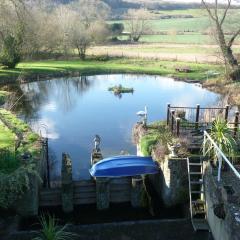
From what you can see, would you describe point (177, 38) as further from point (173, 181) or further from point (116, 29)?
point (173, 181)

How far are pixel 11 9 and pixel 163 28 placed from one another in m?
68.6

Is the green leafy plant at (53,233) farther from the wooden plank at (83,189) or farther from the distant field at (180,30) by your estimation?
the distant field at (180,30)

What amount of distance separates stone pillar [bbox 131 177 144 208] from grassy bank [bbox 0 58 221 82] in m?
30.5

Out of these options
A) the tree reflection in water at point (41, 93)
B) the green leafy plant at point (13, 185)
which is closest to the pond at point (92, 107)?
the tree reflection in water at point (41, 93)

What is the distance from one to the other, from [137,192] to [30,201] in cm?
425

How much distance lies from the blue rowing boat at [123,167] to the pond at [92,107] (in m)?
3.75

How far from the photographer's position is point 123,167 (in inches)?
668

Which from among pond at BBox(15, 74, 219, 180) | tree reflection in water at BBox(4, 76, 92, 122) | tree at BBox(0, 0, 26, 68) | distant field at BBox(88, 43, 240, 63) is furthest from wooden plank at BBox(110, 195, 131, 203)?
distant field at BBox(88, 43, 240, 63)

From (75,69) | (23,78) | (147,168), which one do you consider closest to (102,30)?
(75,69)

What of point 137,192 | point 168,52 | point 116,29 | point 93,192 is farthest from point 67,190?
point 116,29

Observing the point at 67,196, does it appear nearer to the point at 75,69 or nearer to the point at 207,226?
the point at 207,226

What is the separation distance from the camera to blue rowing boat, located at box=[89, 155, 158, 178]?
16750mm

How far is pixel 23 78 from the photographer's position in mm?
45906

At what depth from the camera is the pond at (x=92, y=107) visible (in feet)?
81.6
